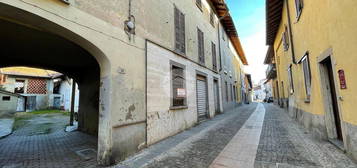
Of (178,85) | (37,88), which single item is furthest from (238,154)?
(37,88)

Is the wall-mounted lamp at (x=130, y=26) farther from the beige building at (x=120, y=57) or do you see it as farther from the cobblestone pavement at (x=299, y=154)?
the cobblestone pavement at (x=299, y=154)

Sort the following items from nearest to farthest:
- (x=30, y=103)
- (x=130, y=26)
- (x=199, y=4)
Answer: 1. (x=130, y=26)
2. (x=199, y=4)
3. (x=30, y=103)

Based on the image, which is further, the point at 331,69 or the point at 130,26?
the point at 130,26

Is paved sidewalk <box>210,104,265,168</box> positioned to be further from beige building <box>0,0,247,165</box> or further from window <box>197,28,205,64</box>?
window <box>197,28,205,64</box>

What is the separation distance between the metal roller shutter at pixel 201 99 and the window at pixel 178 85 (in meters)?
1.89

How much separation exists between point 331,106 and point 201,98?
555 cm

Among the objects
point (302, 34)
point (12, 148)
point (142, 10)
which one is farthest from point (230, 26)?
point (12, 148)

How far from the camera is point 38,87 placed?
72.0 feet

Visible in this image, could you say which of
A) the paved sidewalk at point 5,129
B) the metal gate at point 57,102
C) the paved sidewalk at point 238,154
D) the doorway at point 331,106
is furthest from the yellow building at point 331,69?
the metal gate at point 57,102

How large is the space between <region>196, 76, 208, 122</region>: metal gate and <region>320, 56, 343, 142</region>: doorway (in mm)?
5218

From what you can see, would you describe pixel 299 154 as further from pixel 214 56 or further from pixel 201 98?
pixel 214 56

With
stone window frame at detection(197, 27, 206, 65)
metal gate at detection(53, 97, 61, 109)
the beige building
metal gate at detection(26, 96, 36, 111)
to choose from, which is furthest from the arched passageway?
metal gate at detection(53, 97, 61, 109)

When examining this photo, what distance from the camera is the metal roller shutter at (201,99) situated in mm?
8540

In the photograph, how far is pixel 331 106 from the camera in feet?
13.5
